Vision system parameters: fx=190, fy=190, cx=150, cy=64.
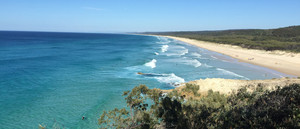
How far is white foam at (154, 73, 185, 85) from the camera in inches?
917

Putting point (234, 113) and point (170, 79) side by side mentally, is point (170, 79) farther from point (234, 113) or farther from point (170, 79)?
point (234, 113)

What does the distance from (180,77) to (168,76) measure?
5.59ft

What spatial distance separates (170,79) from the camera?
24875mm

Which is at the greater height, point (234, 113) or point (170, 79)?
point (234, 113)

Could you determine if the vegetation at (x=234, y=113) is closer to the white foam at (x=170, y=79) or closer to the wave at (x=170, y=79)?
the wave at (x=170, y=79)

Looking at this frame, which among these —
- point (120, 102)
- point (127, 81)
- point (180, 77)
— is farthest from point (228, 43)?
point (120, 102)

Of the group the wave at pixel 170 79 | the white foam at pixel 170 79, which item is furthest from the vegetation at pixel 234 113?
the white foam at pixel 170 79

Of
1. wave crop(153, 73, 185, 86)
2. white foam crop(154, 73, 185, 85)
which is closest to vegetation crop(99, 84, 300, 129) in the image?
wave crop(153, 73, 185, 86)

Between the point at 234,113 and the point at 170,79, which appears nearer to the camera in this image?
the point at 234,113

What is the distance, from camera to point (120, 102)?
17.3m

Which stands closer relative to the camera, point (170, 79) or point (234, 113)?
point (234, 113)

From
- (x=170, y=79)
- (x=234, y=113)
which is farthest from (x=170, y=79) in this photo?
(x=234, y=113)

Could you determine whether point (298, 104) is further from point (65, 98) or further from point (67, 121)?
point (65, 98)

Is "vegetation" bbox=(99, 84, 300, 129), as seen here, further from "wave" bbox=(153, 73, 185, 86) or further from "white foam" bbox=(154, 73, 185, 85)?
"white foam" bbox=(154, 73, 185, 85)
